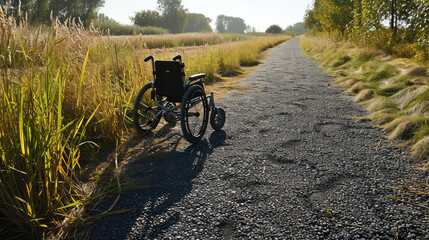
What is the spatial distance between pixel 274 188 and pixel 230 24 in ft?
627

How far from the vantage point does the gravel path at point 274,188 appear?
5.60 ft

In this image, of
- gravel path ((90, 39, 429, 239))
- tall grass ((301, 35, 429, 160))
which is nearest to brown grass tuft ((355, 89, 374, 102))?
tall grass ((301, 35, 429, 160))

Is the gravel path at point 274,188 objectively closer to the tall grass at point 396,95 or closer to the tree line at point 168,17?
the tall grass at point 396,95

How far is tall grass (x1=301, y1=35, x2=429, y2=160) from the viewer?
3096mm

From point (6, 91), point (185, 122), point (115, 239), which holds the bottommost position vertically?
point (115, 239)

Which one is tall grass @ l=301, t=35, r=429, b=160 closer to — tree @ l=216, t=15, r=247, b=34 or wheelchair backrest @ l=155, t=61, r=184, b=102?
wheelchair backrest @ l=155, t=61, r=184, b=102

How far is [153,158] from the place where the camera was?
2785 millimetres

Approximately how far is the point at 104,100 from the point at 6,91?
130cm

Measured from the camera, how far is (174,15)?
6588 centimetres

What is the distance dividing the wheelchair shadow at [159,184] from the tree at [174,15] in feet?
218

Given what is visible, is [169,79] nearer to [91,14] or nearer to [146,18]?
[91,14]

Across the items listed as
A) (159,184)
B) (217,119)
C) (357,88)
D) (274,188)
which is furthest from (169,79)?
(357,88)

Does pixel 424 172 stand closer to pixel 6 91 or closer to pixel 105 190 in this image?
pixel 105 190

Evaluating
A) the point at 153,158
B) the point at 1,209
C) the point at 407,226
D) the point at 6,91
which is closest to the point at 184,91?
the point at 153,158
